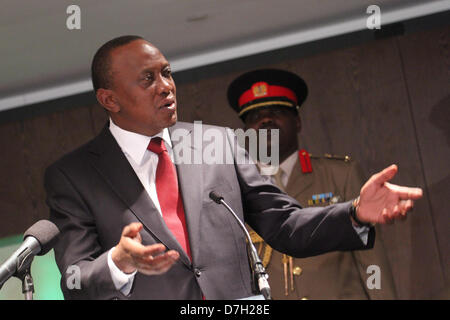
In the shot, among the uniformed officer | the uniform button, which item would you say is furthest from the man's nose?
the uniform button

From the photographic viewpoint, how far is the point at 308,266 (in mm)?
3256

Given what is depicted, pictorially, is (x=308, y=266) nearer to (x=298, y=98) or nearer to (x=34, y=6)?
(x=298, y=98)

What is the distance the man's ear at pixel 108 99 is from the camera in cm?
204

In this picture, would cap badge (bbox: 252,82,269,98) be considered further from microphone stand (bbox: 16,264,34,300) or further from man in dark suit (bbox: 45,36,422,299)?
microphone stand (bbox: 16,264,34,300)

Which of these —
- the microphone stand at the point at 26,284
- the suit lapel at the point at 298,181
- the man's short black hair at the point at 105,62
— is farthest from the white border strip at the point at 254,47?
the microphone stand at the point at 26,284

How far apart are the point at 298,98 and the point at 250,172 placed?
6.47 feet

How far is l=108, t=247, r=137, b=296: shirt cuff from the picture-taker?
1.62m

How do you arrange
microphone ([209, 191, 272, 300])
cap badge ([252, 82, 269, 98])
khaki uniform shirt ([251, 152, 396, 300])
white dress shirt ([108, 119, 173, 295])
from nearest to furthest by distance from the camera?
microphone ([209, 191, 272, 300])
white dress shirt ([108, 119, 173, 295])
khaki uniform shirt ([251, 152, 396, 300])
cap badge ([252, 82, 269, 98])

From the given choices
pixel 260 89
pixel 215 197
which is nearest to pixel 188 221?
pixel 215 197

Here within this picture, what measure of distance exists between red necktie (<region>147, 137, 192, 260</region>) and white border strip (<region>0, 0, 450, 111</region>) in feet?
8.17

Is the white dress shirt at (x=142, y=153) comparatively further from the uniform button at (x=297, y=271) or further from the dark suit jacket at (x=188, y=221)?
the uniform button at (x=297, y=271)

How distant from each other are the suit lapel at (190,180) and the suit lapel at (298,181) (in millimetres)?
1537

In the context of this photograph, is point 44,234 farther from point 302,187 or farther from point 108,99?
point 302,187
